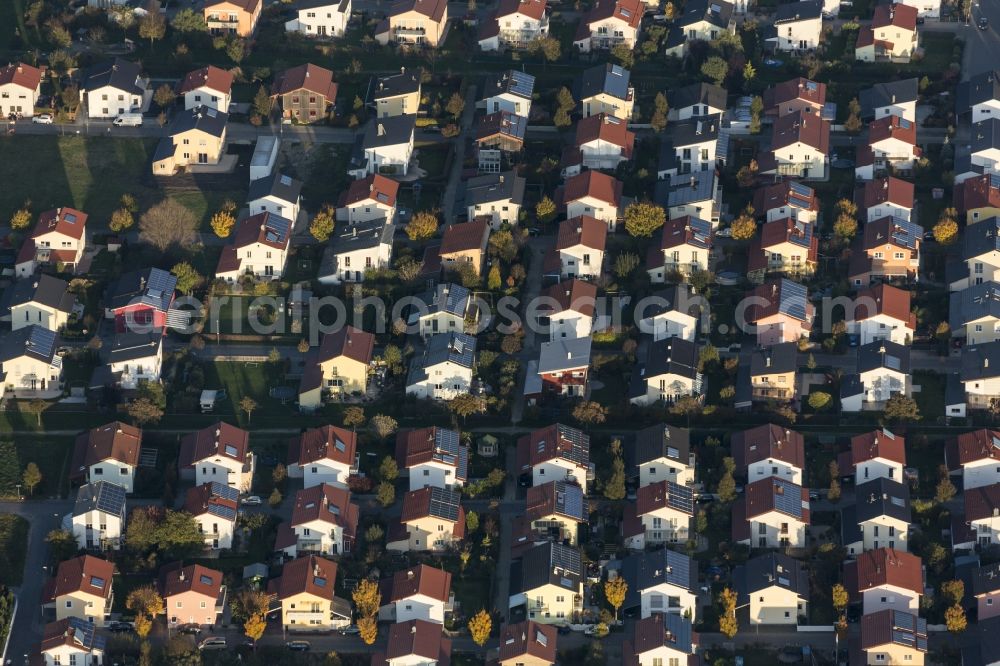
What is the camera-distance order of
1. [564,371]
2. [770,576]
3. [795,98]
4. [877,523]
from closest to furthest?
[770,576] → [877,523] → [564,371] → [795,98]

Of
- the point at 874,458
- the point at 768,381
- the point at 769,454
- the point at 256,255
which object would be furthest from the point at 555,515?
the point at 256,255

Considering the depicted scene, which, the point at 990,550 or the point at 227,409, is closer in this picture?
the point at 990,550

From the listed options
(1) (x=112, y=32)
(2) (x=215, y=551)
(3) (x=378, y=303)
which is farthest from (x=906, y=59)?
(2) (x=215, y=551)

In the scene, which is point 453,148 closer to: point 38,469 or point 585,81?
point 585,81

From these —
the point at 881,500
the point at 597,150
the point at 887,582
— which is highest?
the point at 597,150

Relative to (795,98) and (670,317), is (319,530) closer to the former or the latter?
(670,317)

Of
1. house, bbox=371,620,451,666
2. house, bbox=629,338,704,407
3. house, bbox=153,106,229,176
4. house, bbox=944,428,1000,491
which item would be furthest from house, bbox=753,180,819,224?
house, bbox=371,620,451,666
